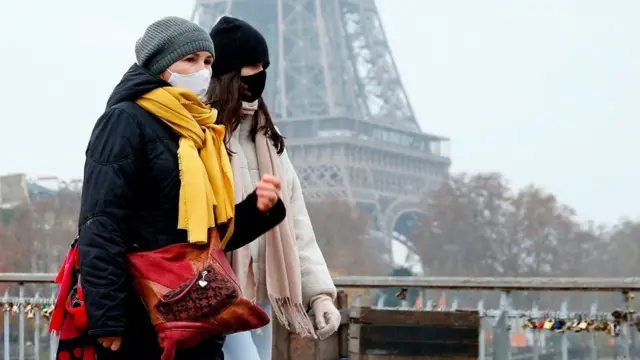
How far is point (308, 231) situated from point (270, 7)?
2564 inches

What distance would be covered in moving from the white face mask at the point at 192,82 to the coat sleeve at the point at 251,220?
31cm

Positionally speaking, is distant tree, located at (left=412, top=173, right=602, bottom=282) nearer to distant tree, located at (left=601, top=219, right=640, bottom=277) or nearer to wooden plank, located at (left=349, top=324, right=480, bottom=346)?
distant tree, located at (left=601, top=219, right=640, bottom=277)

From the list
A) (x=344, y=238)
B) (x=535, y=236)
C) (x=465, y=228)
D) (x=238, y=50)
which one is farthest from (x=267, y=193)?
(x=344, y=238)

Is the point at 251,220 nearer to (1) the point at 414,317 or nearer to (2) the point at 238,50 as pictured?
(2) the point at 238,50

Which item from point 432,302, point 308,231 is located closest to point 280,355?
point 432,302

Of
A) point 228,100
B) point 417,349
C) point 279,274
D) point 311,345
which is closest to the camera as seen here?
point 279,274

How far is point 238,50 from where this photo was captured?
4000mm

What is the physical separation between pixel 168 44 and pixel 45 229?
45.4 metres

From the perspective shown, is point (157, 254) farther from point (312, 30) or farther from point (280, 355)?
point (312, 30)

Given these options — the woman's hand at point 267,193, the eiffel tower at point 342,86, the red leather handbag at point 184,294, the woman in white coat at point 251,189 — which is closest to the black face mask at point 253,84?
the woman in white coat at point 251,189

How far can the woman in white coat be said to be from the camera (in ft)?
12.7

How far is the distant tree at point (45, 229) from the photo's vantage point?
150 feet

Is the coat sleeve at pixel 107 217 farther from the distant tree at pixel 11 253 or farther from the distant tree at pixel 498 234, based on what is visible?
the distant tree at pixel 498 234

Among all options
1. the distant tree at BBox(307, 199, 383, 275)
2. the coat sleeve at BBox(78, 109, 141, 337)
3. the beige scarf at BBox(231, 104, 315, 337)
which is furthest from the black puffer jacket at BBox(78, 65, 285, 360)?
the distant tree at BBox(307, 199, 383, 275)
